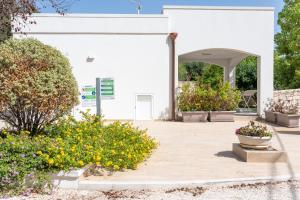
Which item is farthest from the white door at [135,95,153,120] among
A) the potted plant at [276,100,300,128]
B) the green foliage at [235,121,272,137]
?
the green foliage at [235,121,272,137]

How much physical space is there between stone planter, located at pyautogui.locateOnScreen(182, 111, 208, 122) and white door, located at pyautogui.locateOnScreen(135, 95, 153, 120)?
1446 mm

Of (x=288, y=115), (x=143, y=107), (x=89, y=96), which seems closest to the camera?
(x=89, y=96)

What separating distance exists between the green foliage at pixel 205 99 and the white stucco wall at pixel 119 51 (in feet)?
2.58

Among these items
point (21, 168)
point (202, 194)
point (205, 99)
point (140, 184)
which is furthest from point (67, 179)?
point (205, 99)

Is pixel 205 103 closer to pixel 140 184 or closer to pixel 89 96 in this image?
pixel 89 96

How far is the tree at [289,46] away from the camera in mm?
19578

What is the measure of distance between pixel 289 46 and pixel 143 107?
11.4 metres

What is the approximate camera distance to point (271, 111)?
13.3 meters

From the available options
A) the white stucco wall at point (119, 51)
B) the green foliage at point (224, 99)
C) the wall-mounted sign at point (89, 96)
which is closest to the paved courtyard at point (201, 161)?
the wall-mounted sign at point (89, 96)

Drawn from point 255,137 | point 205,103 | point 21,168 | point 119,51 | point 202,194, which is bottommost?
point 202,194

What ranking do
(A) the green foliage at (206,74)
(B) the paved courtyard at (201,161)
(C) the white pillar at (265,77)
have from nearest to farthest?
1. (B) the paved courtyard at (201,161)
2. (C) the white pillar at (265,77)
3. (A) the green foliage at (206,74)

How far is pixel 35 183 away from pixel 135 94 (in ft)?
29.3

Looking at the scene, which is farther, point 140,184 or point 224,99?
point 224,99

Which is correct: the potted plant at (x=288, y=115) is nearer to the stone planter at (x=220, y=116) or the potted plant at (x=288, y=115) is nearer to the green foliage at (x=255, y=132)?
the stone planter at (x=220, y=116)
